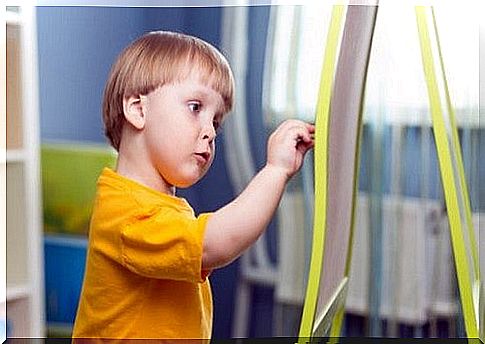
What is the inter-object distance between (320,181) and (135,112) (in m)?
0.24

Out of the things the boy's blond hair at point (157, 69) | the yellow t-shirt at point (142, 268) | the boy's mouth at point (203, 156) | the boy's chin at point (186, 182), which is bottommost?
the yellow t-shirt at point (142, 268)

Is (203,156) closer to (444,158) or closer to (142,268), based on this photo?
(142,268)

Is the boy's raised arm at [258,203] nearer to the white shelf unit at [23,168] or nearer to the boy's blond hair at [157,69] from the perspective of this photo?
the boy's blond hair at [157,69]

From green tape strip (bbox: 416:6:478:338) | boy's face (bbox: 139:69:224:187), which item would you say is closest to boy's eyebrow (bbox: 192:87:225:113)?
boy's face (bbox: 139:69:224:187)

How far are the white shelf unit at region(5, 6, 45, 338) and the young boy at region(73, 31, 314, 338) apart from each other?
72 mm

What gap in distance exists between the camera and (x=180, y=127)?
1.06 meters

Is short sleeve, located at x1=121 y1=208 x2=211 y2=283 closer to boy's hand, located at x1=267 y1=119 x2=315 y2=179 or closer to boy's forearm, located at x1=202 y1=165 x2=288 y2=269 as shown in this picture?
boy's forearm, located at x1=202 y1=165 x2=288 y2=269

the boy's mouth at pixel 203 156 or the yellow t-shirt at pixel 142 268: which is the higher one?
the boy's mouth at pixel 203 156

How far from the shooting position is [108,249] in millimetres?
1073

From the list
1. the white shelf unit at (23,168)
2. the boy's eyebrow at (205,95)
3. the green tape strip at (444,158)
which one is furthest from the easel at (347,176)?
the white shelf unit at (23,168)

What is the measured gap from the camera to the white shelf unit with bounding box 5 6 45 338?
109 cm

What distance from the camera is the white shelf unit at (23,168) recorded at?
43.0 inches

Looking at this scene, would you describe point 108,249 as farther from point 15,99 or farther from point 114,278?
point 15,99

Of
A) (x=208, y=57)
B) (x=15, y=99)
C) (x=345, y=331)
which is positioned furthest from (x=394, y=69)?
(x=15, y=99)
